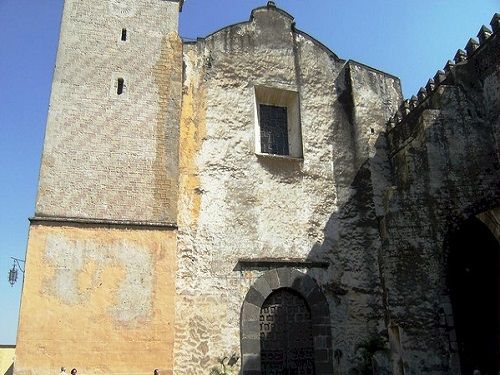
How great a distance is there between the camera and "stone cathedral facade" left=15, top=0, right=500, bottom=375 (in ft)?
27.8

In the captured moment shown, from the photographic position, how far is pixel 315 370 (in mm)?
9312

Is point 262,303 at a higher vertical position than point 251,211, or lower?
lower

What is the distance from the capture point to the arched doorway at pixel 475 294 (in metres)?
8.32

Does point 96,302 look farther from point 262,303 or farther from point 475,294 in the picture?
point 475,294

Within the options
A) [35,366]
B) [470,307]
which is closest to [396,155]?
[470,307]

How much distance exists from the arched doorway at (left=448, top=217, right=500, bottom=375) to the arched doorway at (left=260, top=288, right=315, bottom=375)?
2.78 m

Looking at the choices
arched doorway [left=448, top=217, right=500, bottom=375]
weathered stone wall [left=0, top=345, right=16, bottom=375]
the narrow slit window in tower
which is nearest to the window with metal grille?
the narrow slit window in tower

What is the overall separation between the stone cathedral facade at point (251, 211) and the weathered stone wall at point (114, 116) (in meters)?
0.03

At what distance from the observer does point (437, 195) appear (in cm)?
912

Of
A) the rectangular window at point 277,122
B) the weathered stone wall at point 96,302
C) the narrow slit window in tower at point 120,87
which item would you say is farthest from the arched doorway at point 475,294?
the narrow slit window in tower at point 120,87

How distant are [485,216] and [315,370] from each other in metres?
4.28

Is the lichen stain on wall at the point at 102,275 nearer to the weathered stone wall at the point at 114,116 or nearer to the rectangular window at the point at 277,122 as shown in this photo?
the weathered stone wall at the point at 114,116

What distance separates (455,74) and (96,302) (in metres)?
8.52

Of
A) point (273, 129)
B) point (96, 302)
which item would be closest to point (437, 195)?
point (273, 129)
